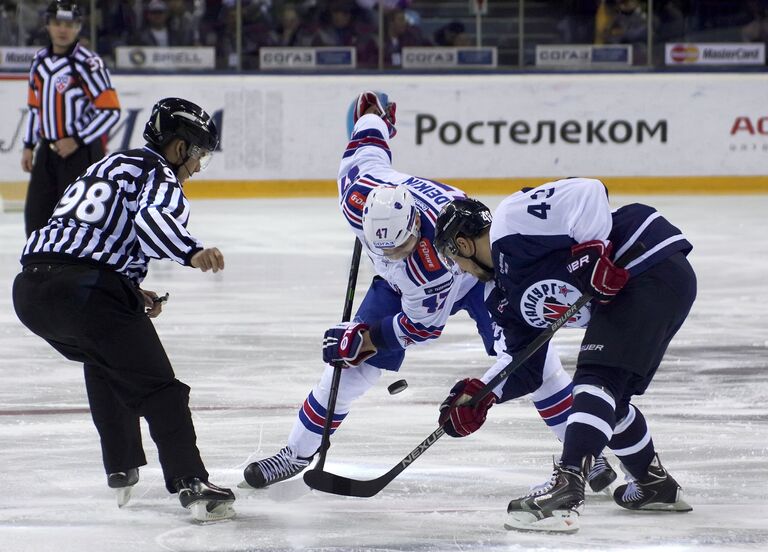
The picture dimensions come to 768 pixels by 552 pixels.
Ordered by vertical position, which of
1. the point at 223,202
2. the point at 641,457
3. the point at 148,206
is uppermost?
the point at 148,206

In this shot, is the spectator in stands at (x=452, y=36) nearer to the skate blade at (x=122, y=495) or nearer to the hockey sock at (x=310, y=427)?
the hockey sock at (x=310, y=427)

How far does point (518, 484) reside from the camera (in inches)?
145

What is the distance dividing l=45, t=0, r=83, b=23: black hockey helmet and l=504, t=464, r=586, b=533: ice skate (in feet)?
15.9

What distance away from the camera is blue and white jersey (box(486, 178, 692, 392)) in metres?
3.22

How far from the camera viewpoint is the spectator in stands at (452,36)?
12.0 meters

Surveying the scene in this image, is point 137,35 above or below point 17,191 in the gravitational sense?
above

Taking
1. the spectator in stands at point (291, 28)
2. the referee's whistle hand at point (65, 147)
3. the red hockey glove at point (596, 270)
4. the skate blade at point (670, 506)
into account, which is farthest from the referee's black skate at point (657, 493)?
the spectator in stands at point (291, 28)

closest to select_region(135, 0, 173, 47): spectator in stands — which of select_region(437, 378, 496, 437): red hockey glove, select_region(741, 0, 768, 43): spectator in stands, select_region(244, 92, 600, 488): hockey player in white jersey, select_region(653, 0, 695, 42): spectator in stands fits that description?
select_region(653, 0, 695, 42): spectator in stands

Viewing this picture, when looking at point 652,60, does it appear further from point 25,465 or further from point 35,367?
point 25,465

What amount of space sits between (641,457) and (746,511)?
10.2 inches

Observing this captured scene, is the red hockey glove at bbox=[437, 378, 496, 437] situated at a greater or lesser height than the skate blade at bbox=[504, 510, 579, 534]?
greater

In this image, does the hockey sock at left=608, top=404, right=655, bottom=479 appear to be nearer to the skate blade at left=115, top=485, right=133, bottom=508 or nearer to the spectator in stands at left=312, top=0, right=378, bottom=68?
the skate blade at left=115, top=485, right=133, bottom=508

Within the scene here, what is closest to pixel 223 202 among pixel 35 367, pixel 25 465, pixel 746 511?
pixel 35 367

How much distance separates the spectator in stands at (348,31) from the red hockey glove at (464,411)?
28.6ft
